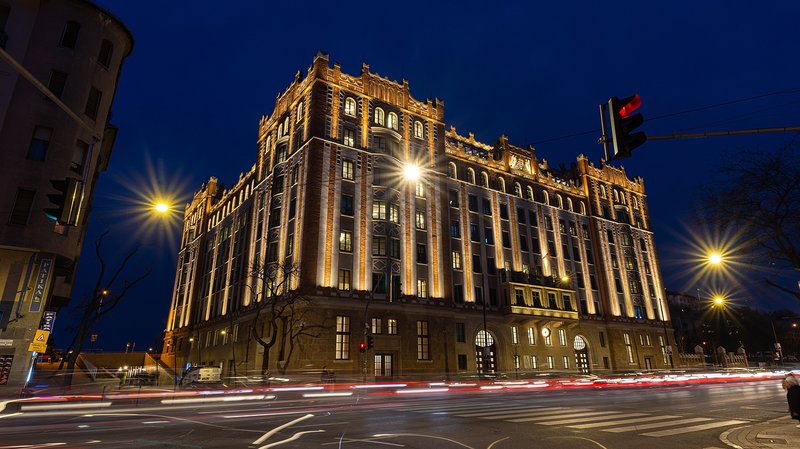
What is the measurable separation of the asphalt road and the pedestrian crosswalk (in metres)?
0.03

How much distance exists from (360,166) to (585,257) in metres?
33.5

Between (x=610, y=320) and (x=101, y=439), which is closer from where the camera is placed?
(x=101, y=439)

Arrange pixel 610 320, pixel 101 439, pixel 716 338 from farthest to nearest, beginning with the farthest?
pixel 716 338 → pixel 610 320 → pixel 101 439

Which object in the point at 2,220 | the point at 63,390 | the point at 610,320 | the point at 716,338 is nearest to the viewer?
the point at 2,220

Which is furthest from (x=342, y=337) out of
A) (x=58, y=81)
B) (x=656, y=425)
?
(x=656, y=425)

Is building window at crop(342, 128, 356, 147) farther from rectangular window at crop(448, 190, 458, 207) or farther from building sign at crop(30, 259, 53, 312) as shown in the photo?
building sign at crop(30, 259, 53, 312)

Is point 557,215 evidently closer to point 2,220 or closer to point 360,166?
point 360,166

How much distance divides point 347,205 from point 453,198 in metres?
13.8

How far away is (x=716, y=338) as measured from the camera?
91.1 m

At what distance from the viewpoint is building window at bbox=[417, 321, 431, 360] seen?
38250mm

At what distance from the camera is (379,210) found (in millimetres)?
40531

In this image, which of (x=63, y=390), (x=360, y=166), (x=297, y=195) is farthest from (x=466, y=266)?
(x=63, y=390)

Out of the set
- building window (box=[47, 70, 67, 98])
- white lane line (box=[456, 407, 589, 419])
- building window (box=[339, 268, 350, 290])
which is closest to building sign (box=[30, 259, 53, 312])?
building window (box=[47, 70, 67, 98])

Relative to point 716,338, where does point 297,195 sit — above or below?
above
